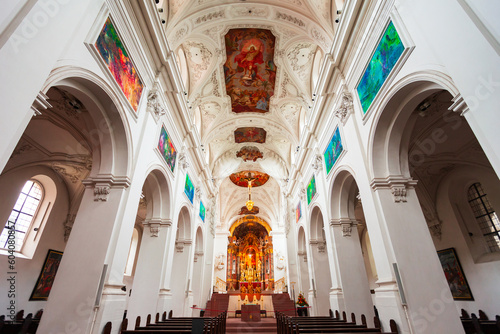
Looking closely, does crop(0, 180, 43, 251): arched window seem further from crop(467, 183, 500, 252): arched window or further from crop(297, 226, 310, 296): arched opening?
crop(467, 183, 500, 252): arched window

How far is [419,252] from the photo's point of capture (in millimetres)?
5090

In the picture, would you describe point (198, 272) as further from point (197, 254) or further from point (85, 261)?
→ point (85, 261)

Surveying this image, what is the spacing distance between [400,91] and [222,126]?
11.5m

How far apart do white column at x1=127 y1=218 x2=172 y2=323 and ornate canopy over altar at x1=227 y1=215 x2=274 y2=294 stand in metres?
18.5

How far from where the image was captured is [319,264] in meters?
11.5

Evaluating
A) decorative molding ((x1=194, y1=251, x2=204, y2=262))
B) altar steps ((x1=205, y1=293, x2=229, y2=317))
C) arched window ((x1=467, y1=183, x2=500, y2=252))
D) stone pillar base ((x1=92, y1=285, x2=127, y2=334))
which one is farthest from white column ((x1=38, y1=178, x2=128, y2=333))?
altar steps ((x1=205, y1=293, x2=229, y2=317))

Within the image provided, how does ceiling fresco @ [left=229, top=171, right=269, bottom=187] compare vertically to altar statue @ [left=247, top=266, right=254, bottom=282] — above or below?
above

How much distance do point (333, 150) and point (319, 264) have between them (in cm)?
575

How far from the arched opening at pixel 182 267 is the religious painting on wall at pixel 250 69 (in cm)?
690

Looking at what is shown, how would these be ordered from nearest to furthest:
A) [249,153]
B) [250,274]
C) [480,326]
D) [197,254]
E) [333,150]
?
[480,326] < [333,150] < [197,254] < [249,153] < [250,274]

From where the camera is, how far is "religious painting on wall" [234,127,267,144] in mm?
17281

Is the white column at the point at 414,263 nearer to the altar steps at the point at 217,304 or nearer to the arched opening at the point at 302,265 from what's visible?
the arched opening at the point at 302,265

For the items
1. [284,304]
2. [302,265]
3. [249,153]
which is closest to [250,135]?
[249,153]

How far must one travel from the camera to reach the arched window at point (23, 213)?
31.7 ft
